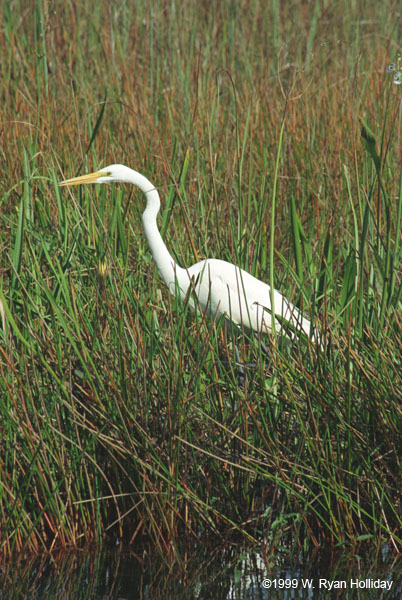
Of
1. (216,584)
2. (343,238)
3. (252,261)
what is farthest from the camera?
(343,238)

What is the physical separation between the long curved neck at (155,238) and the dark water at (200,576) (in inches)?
41.6

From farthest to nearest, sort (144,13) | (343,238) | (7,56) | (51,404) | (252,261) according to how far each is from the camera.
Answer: (144,13), (7,56), (343,238), (252,261), (51,404)

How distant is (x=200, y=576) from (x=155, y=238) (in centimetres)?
125

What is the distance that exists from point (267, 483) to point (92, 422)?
0.48 m

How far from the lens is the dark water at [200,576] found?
1776 mm

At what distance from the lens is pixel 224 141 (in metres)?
3.83

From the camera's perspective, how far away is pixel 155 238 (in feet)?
8.96

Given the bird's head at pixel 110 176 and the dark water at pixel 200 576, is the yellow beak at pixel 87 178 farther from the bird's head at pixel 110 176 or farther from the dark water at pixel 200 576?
the dark water at pixel 200 576

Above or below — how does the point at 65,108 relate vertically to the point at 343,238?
above

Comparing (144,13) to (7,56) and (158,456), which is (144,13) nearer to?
(7,56)

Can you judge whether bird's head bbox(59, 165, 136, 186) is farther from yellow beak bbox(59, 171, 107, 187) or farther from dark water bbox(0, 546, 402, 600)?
dark water bbox(0, 546, 402, 600)

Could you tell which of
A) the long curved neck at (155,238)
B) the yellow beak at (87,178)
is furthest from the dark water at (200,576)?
the yellow beak at (87,178)

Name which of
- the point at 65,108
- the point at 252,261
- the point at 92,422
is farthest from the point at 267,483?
the point at 65,108

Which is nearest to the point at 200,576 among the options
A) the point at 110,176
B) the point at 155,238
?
the point at 155,238
